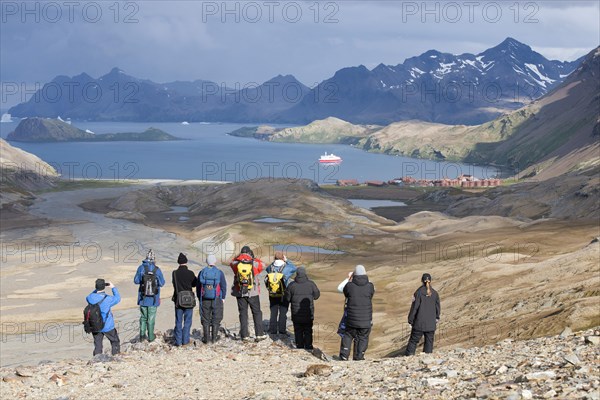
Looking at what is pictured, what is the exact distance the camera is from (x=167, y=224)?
115 m

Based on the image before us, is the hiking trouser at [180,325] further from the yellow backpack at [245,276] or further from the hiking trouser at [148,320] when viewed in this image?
the yellow backpack at [245,276]

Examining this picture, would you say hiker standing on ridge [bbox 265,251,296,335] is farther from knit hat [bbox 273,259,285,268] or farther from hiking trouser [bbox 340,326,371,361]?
hiking trouser [bbox 340,326,371,361]

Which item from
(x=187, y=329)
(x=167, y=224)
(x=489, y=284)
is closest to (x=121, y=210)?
(x=167, y=224)

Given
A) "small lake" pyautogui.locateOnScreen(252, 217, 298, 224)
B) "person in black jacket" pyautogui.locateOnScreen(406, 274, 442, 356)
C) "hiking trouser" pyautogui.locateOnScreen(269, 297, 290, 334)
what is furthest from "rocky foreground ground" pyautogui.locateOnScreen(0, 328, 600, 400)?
"small lake" pyautogui.locateOnScreen(252, 217, 298, 224)

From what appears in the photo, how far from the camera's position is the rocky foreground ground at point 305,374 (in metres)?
14.7

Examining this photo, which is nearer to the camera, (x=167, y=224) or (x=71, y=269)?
A: (x=71, y=269)

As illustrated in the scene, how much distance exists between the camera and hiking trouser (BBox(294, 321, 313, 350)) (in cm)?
2301

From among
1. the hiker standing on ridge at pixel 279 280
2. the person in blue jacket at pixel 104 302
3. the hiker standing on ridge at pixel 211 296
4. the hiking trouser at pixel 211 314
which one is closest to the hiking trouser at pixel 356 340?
the hiker standing on ridge at pixel 279 280

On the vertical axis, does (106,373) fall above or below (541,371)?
below

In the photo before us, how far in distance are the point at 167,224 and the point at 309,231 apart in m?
31.6

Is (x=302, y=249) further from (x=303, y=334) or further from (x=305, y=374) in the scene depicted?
(x=305, y=374)

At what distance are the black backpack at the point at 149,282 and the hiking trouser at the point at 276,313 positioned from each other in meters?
3.99

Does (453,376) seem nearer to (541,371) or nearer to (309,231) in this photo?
(541,371)

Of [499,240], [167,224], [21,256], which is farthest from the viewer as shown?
[167,224]
